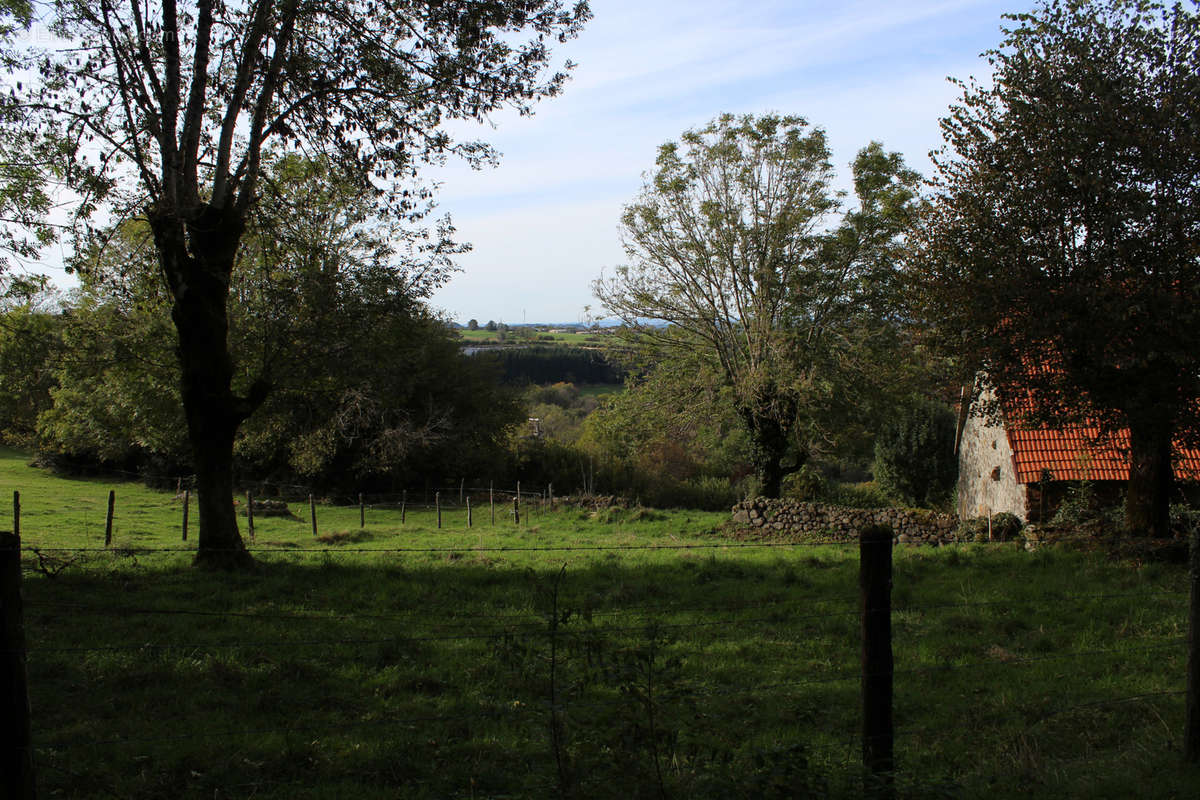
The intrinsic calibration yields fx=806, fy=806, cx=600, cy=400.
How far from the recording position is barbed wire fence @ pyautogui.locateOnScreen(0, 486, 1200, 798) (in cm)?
343

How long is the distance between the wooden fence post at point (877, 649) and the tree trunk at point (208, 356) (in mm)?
9841

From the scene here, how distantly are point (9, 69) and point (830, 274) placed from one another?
2001 centimetres

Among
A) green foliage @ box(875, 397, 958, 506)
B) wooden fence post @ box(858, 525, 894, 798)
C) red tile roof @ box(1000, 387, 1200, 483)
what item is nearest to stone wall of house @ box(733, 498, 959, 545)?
red tile roof @ box(1000, 387, 1200, 483)

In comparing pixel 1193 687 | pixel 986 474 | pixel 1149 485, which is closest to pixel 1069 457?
pixel 986 474

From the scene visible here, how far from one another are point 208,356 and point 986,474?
19859mm

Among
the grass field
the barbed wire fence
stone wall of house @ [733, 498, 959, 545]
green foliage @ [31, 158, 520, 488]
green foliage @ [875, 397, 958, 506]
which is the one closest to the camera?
the barbed wire fence

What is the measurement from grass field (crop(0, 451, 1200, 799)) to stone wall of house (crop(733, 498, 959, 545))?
5.61 m

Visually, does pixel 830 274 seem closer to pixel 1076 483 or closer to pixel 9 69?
pixel 1076 483

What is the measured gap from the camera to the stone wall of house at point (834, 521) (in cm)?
1916

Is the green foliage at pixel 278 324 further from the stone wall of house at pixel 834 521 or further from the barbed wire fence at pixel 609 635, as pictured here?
the stone wall of house at pixel 834 521

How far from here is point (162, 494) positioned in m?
31.9

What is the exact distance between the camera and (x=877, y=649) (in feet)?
13.1

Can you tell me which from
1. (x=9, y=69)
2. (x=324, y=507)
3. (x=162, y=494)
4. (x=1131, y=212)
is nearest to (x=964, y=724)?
(x=1131, y=212)

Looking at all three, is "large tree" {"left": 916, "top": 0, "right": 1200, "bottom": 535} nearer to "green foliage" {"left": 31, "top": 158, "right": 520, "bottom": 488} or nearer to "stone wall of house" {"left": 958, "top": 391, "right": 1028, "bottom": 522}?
"stone wall of house" {"left": 958, "top": 391, "right": 1028, "bottom": 522}
